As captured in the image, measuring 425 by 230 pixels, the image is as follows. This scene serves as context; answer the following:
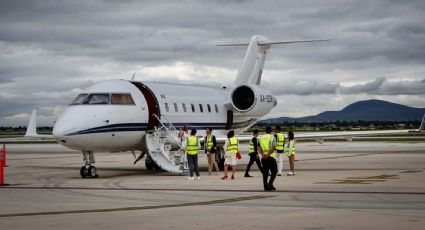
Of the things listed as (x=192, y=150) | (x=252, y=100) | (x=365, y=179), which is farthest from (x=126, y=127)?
(x=252, y=100)

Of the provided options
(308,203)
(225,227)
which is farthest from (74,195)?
(225,227)

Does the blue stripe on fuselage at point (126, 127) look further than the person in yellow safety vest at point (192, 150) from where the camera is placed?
Yes

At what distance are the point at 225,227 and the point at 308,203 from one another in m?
4.15

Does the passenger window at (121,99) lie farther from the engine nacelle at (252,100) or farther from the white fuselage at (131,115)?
the engine nacelle at (252,100)

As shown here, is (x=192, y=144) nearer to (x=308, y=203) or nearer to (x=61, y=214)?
(x=308, y=203)

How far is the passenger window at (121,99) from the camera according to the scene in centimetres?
2640

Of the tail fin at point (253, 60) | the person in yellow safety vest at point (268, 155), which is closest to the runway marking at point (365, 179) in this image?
the person in yellow safety vest at point (268, 155)

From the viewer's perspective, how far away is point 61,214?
1374 cm

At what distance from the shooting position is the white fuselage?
24734 mm

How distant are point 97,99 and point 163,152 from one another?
3338mm

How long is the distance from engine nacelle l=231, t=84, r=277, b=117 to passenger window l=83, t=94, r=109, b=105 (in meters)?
8.98

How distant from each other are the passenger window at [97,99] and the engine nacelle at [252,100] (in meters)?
8.98

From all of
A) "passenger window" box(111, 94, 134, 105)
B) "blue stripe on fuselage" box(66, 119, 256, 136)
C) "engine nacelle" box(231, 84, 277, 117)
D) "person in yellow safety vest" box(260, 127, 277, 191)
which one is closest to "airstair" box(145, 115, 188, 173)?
"blue stripe on fuselage" box(66, 119, 256, 136)

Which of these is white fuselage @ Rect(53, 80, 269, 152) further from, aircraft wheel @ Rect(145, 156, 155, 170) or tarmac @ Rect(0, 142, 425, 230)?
aircraft wheel @ Rect(145, 156, 155, 170)
